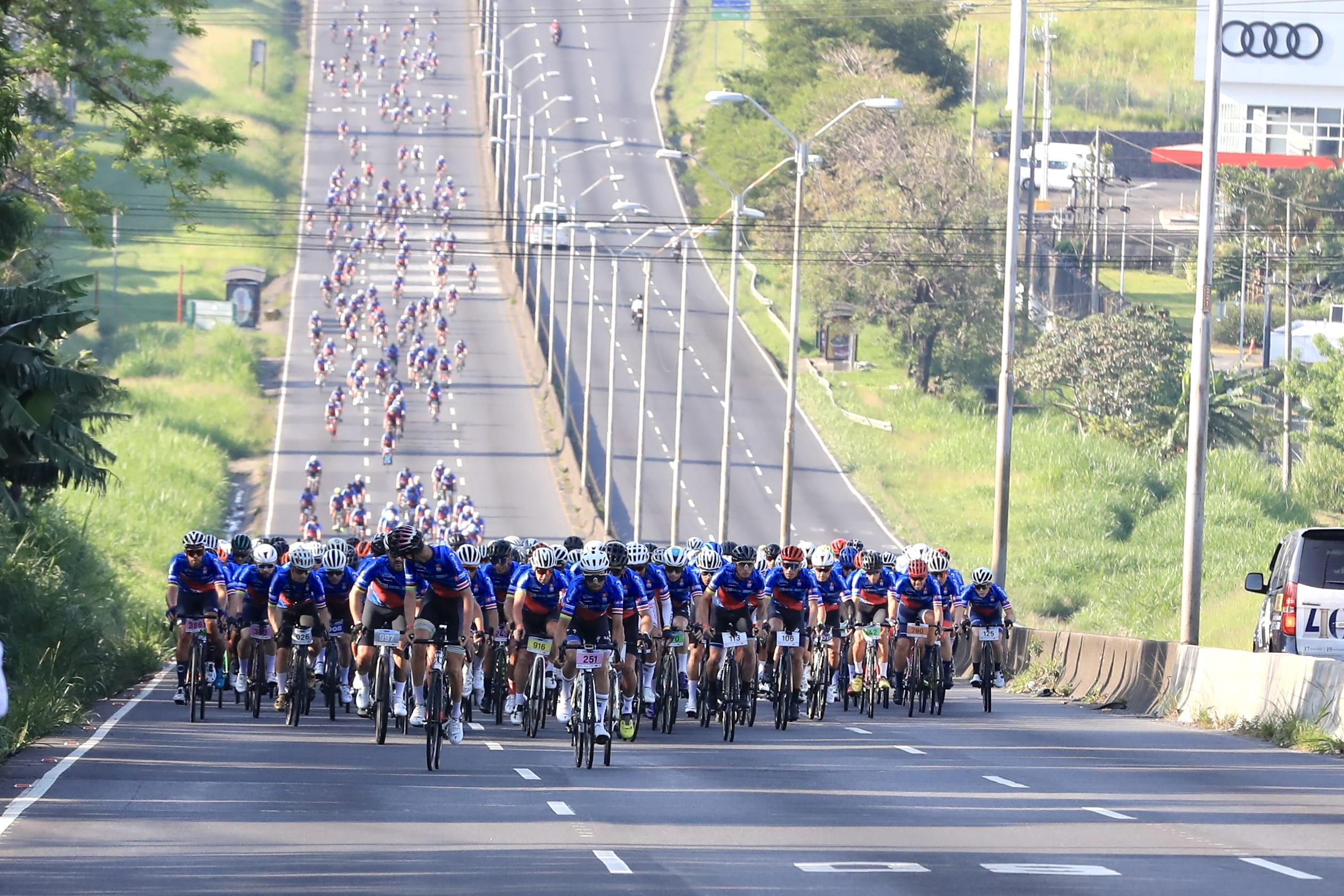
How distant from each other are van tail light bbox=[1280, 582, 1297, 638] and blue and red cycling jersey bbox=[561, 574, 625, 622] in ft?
27.6

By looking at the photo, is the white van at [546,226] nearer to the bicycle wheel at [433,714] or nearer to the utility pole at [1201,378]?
the utility pole at [1201,378]

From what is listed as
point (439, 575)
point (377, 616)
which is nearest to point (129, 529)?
point (377, 616)

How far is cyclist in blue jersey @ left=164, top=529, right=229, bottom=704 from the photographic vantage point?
2500 cm

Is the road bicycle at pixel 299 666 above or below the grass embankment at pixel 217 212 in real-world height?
below

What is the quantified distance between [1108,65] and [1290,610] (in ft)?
422

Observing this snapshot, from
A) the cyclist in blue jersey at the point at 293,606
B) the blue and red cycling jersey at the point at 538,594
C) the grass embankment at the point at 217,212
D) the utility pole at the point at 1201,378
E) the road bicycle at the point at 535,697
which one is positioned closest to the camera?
the blue and red cycling jersey at the point at 538,594

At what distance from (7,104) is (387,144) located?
9685cm

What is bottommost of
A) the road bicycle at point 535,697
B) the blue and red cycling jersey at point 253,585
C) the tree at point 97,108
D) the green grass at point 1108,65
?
the road bicycle at point 535,697

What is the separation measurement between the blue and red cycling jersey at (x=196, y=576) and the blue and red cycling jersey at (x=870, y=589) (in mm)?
7554

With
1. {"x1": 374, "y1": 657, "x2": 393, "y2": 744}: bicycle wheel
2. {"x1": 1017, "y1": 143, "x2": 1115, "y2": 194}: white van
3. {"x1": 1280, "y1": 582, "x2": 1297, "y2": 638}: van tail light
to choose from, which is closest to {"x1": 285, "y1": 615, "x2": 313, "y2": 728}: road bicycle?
{"x1": 374, "y1": 657, "x2": 393, "y2": 744}: bicycle wheel

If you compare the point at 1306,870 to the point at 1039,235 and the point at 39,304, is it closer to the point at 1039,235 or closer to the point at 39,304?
the point at 39,304

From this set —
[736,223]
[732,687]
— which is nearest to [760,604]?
[732,687]

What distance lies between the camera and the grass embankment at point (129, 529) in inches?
1040

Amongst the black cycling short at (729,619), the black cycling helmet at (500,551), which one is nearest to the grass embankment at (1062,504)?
the black cycling short at (729,619)
